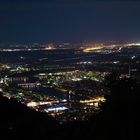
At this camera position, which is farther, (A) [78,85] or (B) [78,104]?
(A) [78,85]

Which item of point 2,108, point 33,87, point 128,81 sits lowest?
point 33,87

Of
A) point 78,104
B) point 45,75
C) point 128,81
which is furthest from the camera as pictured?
point 45,75

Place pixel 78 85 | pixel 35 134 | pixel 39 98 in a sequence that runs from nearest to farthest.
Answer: pixel 35 134 → pixel 39 98 → pixel 78 85

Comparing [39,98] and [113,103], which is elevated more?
[113,103]

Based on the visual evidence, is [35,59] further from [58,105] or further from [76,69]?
[58,105]

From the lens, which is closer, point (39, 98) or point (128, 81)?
point (128, 81)

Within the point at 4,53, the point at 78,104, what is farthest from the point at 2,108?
the point at 4,53

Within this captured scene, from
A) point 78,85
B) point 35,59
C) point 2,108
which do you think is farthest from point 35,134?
point 35,59

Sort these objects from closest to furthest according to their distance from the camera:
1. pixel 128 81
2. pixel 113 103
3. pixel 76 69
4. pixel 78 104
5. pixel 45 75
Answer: pixel 113 103 → pixel 128 81 → pixel 78 104 → pixel 45 75 → pixel 76 69

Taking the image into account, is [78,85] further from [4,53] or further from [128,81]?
[4,53]

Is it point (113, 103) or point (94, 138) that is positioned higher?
point (113, 103)
